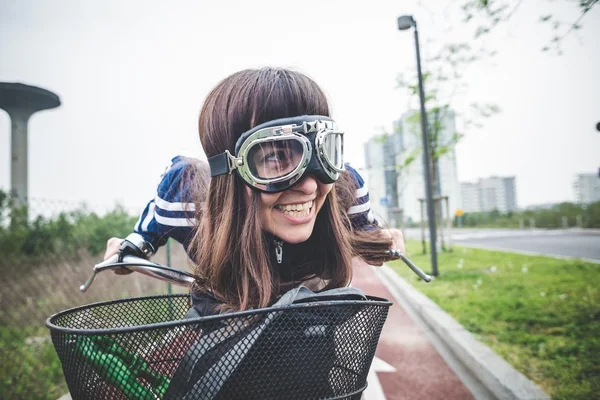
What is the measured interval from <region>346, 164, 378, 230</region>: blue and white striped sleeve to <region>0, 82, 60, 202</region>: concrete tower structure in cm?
596

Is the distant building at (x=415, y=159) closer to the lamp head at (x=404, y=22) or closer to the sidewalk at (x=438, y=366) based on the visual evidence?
the lamp head at (x=404, y=22)

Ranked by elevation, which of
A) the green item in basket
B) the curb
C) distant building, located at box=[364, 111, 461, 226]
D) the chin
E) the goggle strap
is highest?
distant building, located at box=[364, 111, 461, 226]

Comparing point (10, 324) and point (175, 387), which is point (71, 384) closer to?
point (175, 387)

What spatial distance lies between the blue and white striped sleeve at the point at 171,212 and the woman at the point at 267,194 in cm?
28

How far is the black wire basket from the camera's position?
2.53 feet

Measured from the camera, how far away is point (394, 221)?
60.4ft

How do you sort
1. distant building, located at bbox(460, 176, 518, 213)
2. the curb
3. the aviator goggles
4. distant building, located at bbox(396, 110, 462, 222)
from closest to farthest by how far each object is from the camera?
the aviator goggles → the curb → distant building, located at bbox(396, 110, 462, 222) → distant building, located at bbox(460, 176, 518, 213)

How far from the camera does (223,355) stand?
0.77 m

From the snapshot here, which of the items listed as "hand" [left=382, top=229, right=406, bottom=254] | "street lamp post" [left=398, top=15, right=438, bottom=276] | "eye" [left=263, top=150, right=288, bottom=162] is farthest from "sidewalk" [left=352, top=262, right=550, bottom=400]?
"street lamp post" [left=398, top=15, right=438, bottom=276]

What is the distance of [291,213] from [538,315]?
4.44m

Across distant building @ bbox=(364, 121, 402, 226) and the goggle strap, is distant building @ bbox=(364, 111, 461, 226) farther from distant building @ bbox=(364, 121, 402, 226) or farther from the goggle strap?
the goggle strap

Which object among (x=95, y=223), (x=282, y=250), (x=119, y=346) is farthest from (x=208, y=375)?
(x=95, y=223)

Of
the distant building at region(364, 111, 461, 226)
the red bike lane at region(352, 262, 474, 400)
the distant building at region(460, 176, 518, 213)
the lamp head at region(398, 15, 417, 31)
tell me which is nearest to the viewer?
the red bike lane at region(352, 262, 474, 400)

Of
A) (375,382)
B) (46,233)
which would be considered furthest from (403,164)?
(46,233)
